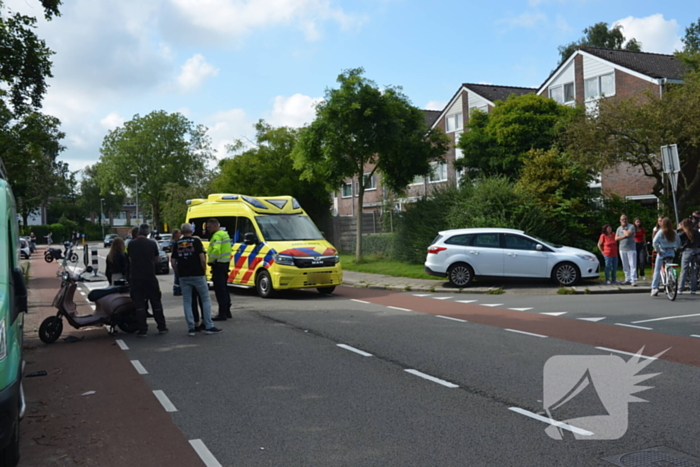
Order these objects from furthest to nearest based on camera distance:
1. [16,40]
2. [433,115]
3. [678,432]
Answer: [433,115] < [16,40] < [678,432]

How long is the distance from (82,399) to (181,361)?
182cm

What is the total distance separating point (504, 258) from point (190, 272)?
9.26 m

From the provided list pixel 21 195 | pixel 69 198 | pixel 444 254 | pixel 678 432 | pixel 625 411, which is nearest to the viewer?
pixel 678 432

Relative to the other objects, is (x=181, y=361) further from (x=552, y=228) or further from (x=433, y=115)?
(x=433, y=115)

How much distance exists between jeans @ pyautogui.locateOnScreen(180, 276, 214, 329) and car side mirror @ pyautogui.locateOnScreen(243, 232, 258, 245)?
5.13 meters

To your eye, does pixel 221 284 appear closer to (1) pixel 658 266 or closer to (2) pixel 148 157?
(1) pixel 658 266

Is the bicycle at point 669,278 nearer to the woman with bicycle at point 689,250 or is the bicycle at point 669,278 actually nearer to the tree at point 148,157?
the woman with bicycle at point 689,250

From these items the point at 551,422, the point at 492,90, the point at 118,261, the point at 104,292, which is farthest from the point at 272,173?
the point at 551,422

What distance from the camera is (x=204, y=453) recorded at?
4.77 m

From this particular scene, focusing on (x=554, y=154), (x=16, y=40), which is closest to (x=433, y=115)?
(x=554, y=154)

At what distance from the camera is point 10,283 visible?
16.3 ft

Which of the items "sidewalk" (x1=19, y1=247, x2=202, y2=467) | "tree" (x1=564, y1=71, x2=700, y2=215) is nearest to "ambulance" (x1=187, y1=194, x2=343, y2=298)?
"sidewalk" (x1=19, y1=247, x2=202, y2=467)

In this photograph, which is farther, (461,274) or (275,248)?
(461,274)

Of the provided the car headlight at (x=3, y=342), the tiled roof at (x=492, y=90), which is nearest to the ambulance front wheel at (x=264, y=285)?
the car headlight at (x=3, y=342)
